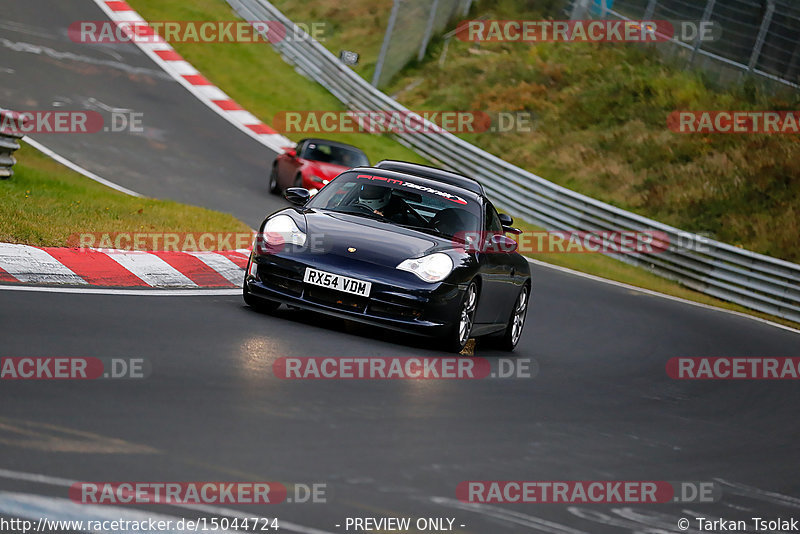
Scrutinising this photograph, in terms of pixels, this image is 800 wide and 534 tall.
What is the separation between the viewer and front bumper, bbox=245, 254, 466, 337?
8734mm

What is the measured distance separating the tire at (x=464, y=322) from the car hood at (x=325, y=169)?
11.1m

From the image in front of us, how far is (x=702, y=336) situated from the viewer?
47.0ft

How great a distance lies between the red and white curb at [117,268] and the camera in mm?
8969

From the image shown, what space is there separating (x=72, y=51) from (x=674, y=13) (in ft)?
46.1

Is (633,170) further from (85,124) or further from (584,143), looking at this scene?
(85,124)

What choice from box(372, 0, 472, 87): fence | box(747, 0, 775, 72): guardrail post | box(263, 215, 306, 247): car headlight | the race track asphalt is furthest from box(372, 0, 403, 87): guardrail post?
box(263, 215, 306, 247): car headlight

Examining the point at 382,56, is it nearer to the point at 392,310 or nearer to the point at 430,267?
the point at 430,267

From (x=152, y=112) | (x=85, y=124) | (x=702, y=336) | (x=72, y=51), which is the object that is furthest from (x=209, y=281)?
(x=72, y=51)

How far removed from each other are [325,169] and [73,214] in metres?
9.05

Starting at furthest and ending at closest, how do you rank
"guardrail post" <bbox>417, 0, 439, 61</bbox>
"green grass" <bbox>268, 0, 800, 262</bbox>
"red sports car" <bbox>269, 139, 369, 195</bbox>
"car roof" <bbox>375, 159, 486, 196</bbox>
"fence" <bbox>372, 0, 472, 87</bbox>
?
"guardrail post" <bbox>417, 0, 439, 61</bbox>
"fence" <bbox>372, 0, 472, 87</bbox>
"green grass" <bbox>268, 0, 800, 262</bbox>
"red sports car" <bbox>269, 139, 369, 195</bbox>
"car roof" <bbox>375, 159, 486, 196</bbox>

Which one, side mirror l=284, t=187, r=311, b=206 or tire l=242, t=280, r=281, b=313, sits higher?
side mirror l=284, t=187, r=311, b=206

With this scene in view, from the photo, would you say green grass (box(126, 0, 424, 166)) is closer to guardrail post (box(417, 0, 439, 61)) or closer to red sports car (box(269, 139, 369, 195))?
guardrail post (box(417, 0, 439, 61))

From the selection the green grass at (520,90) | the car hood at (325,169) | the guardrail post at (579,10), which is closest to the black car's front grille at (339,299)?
the car hood at (325,169)

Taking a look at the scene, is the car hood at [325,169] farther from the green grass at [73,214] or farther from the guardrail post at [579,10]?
the guardrail post at [579,10]
